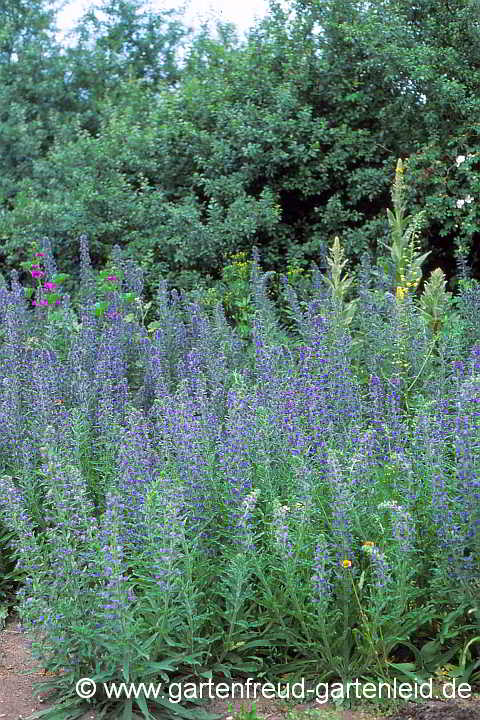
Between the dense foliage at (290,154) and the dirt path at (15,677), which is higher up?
the dense foliage at (290,154)

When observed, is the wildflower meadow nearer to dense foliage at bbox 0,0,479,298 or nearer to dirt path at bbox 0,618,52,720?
dirt path at bbox 0,618,52,720

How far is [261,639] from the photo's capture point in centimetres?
362

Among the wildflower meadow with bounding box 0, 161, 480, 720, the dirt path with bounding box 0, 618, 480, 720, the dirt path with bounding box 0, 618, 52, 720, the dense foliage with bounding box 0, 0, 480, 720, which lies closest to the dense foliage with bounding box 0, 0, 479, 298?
the dense foliage with bounding box 0, 0, 480, 720

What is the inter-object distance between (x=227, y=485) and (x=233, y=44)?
10.1m

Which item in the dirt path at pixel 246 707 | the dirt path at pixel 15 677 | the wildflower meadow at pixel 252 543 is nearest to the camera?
the dirt path at pixel 246 707

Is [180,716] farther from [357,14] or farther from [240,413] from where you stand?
[357,14]

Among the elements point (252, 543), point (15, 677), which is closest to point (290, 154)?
point (252, 543)

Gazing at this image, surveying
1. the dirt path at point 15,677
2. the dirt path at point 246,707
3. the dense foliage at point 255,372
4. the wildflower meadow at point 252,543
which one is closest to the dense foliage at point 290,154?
the dense foliage at point 255,372

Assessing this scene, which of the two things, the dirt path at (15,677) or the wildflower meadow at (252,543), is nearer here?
the wildflower meadow at (252,543)

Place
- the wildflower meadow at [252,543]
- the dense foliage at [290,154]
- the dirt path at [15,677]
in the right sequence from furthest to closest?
the dense foliage at [290,154], the dirt path at [15,677], the wildflower meadow at [252,543]

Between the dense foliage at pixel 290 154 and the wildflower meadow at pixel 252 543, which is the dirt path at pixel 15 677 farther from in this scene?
the dense foliage at pixel 290 154

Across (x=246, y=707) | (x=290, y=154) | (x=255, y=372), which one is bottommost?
(x=246, y=707)

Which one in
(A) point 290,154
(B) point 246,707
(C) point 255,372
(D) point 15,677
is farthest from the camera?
(A) point 290,154

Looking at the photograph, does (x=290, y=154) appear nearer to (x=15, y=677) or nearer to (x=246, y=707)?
(x=15, y=677)
